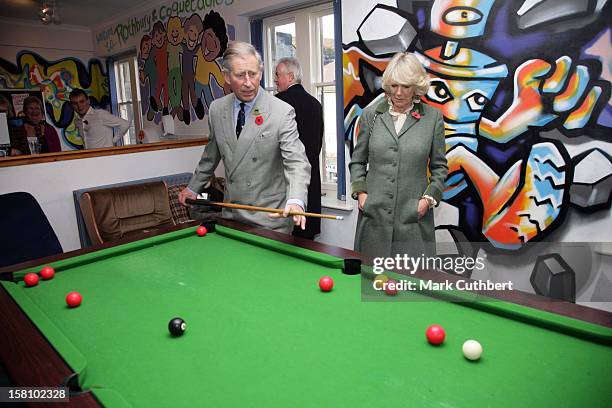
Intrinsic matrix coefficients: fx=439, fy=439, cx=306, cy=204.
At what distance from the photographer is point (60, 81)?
714cm

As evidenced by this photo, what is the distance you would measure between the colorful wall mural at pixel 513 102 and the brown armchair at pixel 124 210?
6.12 feet

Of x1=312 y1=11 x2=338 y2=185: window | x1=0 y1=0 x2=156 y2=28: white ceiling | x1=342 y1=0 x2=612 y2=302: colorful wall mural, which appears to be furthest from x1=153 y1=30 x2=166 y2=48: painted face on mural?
x1=342 y1=0 x2=612 y2=302: colorful wall mural

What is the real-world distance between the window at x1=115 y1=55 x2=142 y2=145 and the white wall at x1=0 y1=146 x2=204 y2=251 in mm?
3246

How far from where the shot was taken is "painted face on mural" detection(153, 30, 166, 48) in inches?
213

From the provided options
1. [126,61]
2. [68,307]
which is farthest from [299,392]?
[126,61]

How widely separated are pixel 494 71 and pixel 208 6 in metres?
3.19

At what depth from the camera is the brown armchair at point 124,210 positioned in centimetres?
309

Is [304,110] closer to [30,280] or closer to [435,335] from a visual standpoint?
[30,280]

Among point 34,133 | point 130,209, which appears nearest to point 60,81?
point 34,133

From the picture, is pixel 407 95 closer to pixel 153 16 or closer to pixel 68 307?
pixel 68 307

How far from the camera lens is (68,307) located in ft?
4.40

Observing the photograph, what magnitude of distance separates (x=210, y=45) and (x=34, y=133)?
354 cm

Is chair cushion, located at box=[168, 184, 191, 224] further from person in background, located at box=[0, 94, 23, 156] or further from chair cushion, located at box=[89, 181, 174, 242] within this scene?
person in background, located at box=[0, 94, 23, 156]

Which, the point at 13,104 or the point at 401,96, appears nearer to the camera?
the point at 401,96
